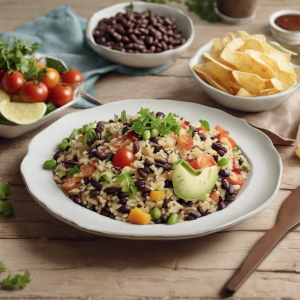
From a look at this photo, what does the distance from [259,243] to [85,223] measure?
1311 millimetres

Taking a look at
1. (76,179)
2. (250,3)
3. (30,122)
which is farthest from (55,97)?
(250,3)

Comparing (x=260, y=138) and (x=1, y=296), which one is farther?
(x=260, y=138)

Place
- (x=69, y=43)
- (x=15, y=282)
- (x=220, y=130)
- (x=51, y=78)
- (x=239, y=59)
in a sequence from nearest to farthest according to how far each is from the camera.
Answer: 1. (x=15, y=282)
2. (x=220, y=130)
3. (x=239, y=59)
4. (x=51, y=78)
5. (x=69, y=43)

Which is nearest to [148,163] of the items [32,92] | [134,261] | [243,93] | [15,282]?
[134,261]

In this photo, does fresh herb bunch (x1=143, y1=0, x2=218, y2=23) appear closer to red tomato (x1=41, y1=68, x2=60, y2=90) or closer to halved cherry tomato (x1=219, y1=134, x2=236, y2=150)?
red tomato (x1=41, y1=68, x2=60, y2=90)

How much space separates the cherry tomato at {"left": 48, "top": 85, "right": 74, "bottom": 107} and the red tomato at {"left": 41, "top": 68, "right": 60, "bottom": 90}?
0.33 feet

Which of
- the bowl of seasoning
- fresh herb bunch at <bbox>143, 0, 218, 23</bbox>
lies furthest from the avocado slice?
fresh herb bunch at <bbox>143, 0, 218, 23</bbox>

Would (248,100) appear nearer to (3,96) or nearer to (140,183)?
(140,183)

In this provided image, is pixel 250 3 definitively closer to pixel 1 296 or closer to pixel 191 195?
pixel 191 195

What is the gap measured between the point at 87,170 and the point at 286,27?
4.00 m

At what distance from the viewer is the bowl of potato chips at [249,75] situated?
13.1 feet

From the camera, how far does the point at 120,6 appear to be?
566 centimetres

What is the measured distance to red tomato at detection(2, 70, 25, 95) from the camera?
13.3 ft

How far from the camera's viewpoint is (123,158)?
301 centimetres
